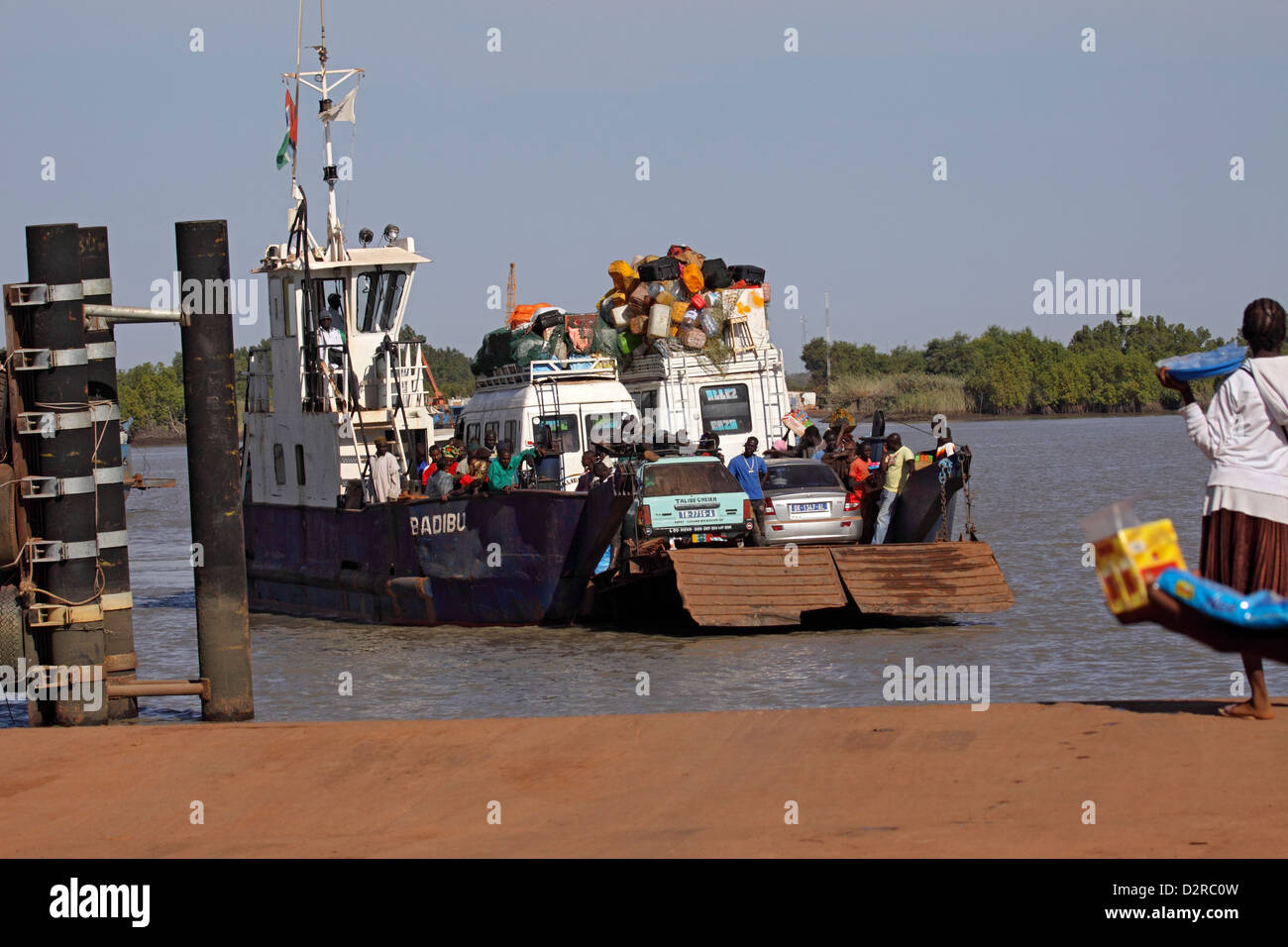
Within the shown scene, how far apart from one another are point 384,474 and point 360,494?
4.22 feet

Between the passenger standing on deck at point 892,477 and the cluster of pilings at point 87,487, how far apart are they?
10980 mm

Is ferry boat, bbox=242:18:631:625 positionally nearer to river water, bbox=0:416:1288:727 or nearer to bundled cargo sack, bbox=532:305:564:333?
river water, bbox=0:416:1288:727

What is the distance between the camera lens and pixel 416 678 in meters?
17.2

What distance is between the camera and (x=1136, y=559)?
19.6 feet

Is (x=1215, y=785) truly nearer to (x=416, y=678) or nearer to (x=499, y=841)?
(x=499, y=841)

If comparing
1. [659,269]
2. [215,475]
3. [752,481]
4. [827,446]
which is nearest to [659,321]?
[659,269]

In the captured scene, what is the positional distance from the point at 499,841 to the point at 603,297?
72.8ft

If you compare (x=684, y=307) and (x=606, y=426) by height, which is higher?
(x=684, y=307)

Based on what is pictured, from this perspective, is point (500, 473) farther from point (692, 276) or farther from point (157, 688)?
point (157, 688)

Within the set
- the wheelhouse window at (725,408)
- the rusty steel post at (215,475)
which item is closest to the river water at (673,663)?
the rusty steel post at (215,475)

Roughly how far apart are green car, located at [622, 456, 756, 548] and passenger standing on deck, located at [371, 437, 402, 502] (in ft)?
13.2

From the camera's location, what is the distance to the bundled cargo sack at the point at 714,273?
88.4 ft

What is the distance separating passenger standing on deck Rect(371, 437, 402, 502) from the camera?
21609mm
